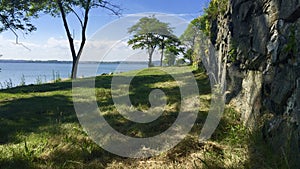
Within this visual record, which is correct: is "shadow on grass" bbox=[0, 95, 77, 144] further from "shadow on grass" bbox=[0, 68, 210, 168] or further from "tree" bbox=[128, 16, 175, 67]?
"tree" bbox=[128, 16, 175, 67]

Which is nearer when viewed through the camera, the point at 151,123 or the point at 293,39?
the point at 293,39

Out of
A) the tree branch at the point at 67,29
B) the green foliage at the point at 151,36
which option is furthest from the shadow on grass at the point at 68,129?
the tree branch at the point at 67,29

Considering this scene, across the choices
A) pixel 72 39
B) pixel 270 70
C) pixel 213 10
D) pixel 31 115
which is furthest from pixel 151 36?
Result: pixel 270 70

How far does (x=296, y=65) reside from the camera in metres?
2.13

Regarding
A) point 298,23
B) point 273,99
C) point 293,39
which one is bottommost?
point 273,99

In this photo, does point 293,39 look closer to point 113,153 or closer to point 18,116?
point 113,153

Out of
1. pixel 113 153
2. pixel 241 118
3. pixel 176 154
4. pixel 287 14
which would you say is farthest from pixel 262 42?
pixel 113 153

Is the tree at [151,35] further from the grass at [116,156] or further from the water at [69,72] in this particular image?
the grass at [116,156]

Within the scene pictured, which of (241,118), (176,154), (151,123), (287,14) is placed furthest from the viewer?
(151,123)

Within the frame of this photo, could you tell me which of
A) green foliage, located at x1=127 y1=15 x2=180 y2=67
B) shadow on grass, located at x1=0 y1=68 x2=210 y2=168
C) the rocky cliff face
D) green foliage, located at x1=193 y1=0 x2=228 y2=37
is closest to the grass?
shadow on grass, located at x1=0 y1=68 x2=210 y2=168

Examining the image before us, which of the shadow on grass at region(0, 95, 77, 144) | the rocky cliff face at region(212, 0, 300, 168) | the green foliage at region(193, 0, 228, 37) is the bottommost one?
the shadow on grass at region(0, 95, 77, 144)

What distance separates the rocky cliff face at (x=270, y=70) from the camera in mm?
2119

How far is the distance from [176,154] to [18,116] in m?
3.60

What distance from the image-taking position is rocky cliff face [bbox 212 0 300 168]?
212cm
